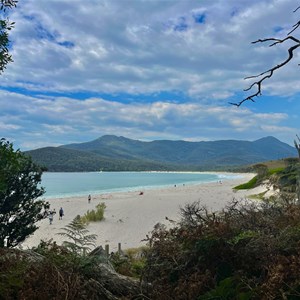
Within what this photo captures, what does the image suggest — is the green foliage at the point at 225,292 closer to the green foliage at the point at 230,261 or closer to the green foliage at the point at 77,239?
the green foliage at the point at 230,261

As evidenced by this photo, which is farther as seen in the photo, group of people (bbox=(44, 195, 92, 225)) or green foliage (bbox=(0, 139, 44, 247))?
group of people (bbox=(44, 195, 92, 225))

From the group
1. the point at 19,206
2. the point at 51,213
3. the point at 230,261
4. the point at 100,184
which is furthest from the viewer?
the point at 100,184

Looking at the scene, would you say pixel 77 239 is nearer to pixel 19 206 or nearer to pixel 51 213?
pixel 19 206

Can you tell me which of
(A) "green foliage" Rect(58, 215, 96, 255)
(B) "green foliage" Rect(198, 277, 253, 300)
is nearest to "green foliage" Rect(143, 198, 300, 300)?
(B) "green foliage" Rect(198, 277, 253, 300)

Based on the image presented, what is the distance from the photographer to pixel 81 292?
13.4 feet

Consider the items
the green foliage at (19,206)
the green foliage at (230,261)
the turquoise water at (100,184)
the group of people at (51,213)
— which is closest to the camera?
the green foliage at (230,261)

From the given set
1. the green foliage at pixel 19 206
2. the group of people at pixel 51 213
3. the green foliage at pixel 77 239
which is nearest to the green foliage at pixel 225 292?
the green foliage at pixel 77 239

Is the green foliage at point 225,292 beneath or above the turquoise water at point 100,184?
above

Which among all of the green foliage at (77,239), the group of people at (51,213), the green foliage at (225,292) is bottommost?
the group of people at (51,213)

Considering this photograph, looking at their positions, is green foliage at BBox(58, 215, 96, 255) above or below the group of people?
above

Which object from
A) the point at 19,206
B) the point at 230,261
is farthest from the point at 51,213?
the point at 230,261

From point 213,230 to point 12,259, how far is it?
2496 millimetres

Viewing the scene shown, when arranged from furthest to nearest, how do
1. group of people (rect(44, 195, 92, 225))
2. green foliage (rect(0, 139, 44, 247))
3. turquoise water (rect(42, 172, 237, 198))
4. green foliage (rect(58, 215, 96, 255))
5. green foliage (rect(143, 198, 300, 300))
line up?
turquoise water (rect(42, 172, 237, 198)) → group of people (rect(44, 195, 92, 225)) → green foliage (rect(0, 139, 44, 247)) → green foliage (rect(58, 215, 96, 255)) → green foliage (rect(143, 198, 300, 300))

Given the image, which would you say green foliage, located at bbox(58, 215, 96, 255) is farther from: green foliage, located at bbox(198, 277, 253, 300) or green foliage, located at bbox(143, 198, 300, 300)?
green foliage, located at bbox(198, 277, 253, 300)
